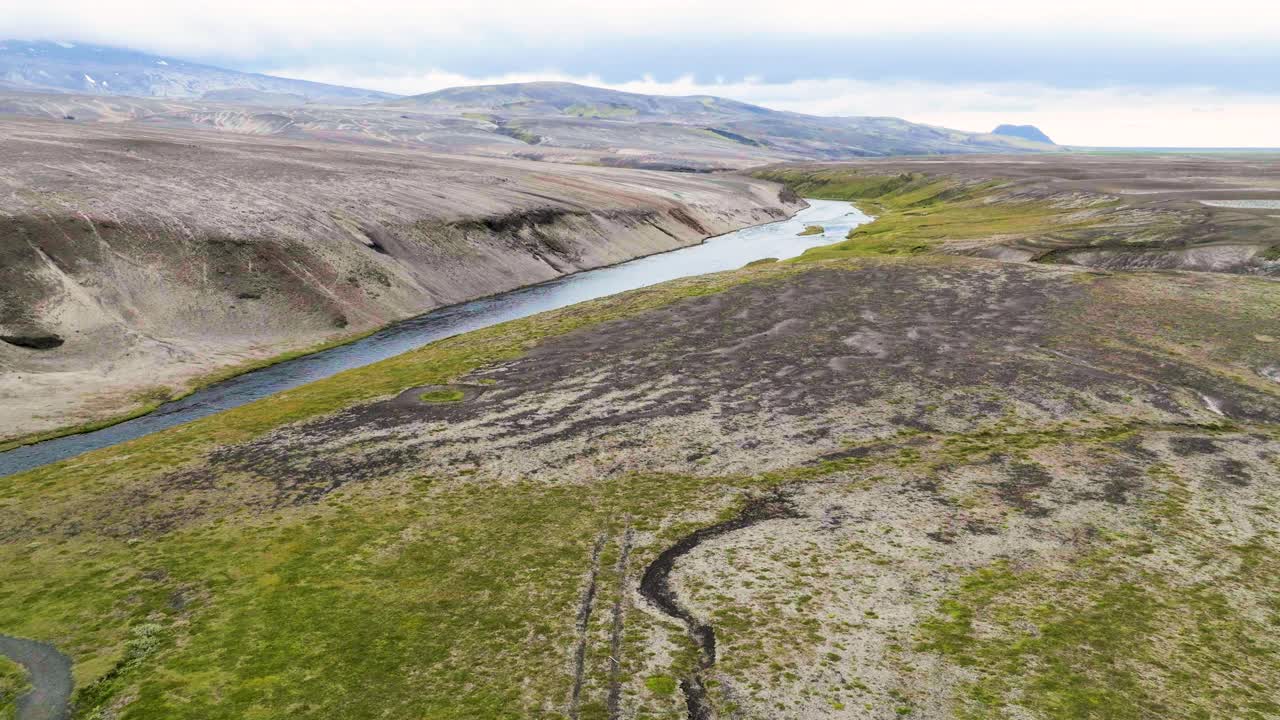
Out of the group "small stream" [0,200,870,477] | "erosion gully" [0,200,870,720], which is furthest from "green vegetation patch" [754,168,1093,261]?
"erosion gully" [0,200,870,720]

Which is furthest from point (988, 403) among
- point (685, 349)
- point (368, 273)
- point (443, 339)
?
A: point (368, 273)

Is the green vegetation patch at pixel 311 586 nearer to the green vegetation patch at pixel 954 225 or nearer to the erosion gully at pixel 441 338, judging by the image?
the erosion gully at pixel 441 338

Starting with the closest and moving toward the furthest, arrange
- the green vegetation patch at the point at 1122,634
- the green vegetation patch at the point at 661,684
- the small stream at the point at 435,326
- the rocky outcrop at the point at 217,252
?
the green vegetation patch at the point at 1122,634 → the green vegetation patch at the point at 661,684 → the small stream at the point at 435,326 → the rocky outcrop at the point at 217,252

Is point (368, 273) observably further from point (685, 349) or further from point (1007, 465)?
point (1007, 465)

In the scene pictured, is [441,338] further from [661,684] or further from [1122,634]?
[1122,634]

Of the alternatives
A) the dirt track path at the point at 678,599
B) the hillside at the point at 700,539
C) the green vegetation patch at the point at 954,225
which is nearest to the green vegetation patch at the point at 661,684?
the hillside at the point at 700,539

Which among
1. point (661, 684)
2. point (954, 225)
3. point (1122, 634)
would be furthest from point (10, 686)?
point (954, 225)
